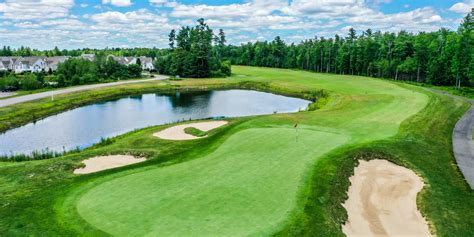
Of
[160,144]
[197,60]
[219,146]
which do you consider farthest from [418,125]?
[197,60]

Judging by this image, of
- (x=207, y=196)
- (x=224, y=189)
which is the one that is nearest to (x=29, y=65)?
(x=224, y=189)

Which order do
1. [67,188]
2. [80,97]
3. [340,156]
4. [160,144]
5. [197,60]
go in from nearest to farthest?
1. [67,188]
2. [340,156]
3. [160,144]
4. [80,97]
5. [197,60]

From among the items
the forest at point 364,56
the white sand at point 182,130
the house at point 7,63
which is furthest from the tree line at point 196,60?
the white sand at point 182,130

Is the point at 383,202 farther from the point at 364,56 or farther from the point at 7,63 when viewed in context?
the point at 7,63

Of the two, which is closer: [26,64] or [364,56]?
[364,56]

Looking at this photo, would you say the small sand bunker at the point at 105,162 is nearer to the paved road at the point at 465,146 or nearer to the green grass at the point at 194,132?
the green grass at the point at 194,132

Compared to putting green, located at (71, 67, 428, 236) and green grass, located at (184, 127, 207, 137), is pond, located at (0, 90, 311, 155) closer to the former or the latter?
green grass, located at (184, 127, 207, 137)

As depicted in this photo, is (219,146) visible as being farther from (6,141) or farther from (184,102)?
(184,102)
